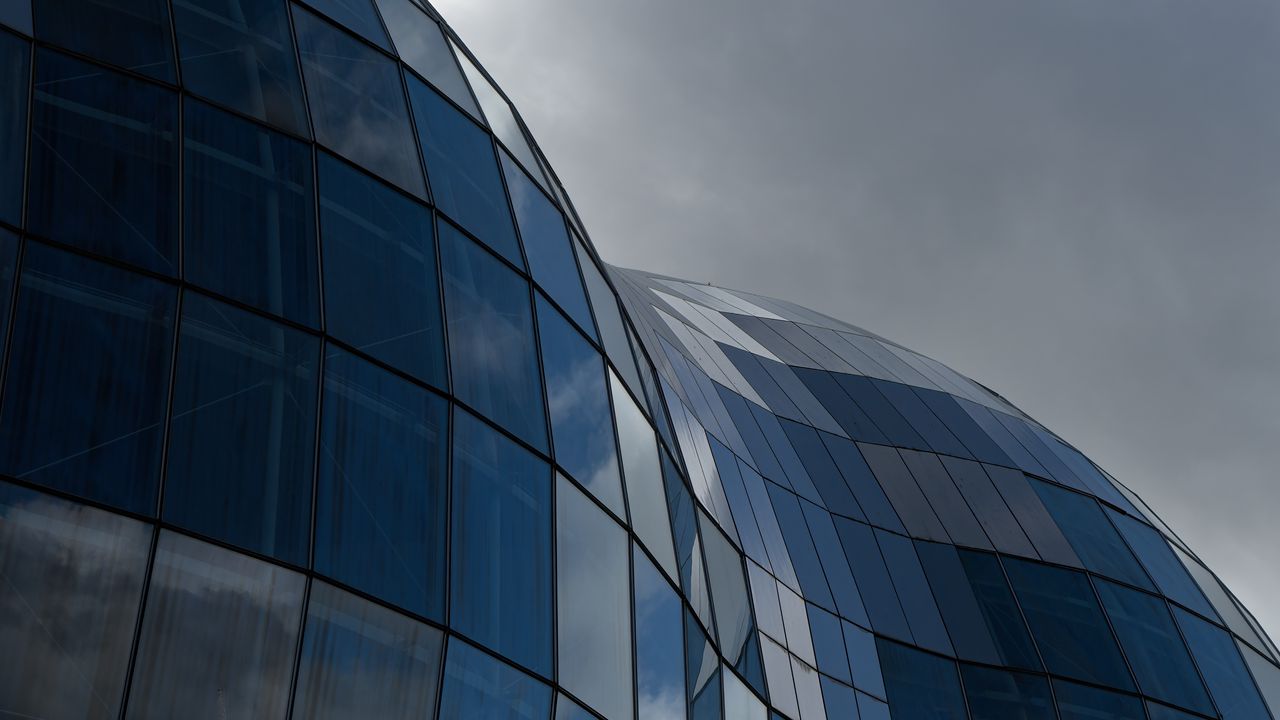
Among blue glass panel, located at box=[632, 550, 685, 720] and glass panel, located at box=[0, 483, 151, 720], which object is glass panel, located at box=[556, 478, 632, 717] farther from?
glass panel, located at box=[0, 483, 151, 720]

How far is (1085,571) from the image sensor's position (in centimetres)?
3494

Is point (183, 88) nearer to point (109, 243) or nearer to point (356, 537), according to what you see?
point (109, 243)

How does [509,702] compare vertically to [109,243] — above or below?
below

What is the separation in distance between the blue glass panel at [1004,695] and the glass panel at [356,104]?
20272 mm

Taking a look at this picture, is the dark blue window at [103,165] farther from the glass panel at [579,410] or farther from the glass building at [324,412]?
the glass panel at [579,410]

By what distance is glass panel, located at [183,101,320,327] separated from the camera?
14898 mm

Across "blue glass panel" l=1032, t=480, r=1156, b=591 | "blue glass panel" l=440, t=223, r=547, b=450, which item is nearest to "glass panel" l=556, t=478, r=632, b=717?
"blue glass panel" l=440, t=223, r=547, b=450

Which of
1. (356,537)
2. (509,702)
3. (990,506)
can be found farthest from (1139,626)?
(356,537)

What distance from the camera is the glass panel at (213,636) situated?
1216cm

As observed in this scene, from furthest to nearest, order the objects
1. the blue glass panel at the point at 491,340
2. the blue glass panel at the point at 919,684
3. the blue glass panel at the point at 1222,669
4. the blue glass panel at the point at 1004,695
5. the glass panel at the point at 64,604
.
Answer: the blue glass panel at the point at 1222,669 < the blue glass panel at the point at 1004,695 < the blue glass panel at the point at 919,684 < the blue glass panel at the point at 491,340 < the glass panel at the point at 64,604

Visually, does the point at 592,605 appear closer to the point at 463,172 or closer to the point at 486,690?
the point at 486,690

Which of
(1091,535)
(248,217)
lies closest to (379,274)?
(248,217)

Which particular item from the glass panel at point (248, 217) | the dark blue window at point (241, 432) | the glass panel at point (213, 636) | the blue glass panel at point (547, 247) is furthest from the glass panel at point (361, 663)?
the blue glass panel at point (547, 247)

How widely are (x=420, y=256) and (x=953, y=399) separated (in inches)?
1085
